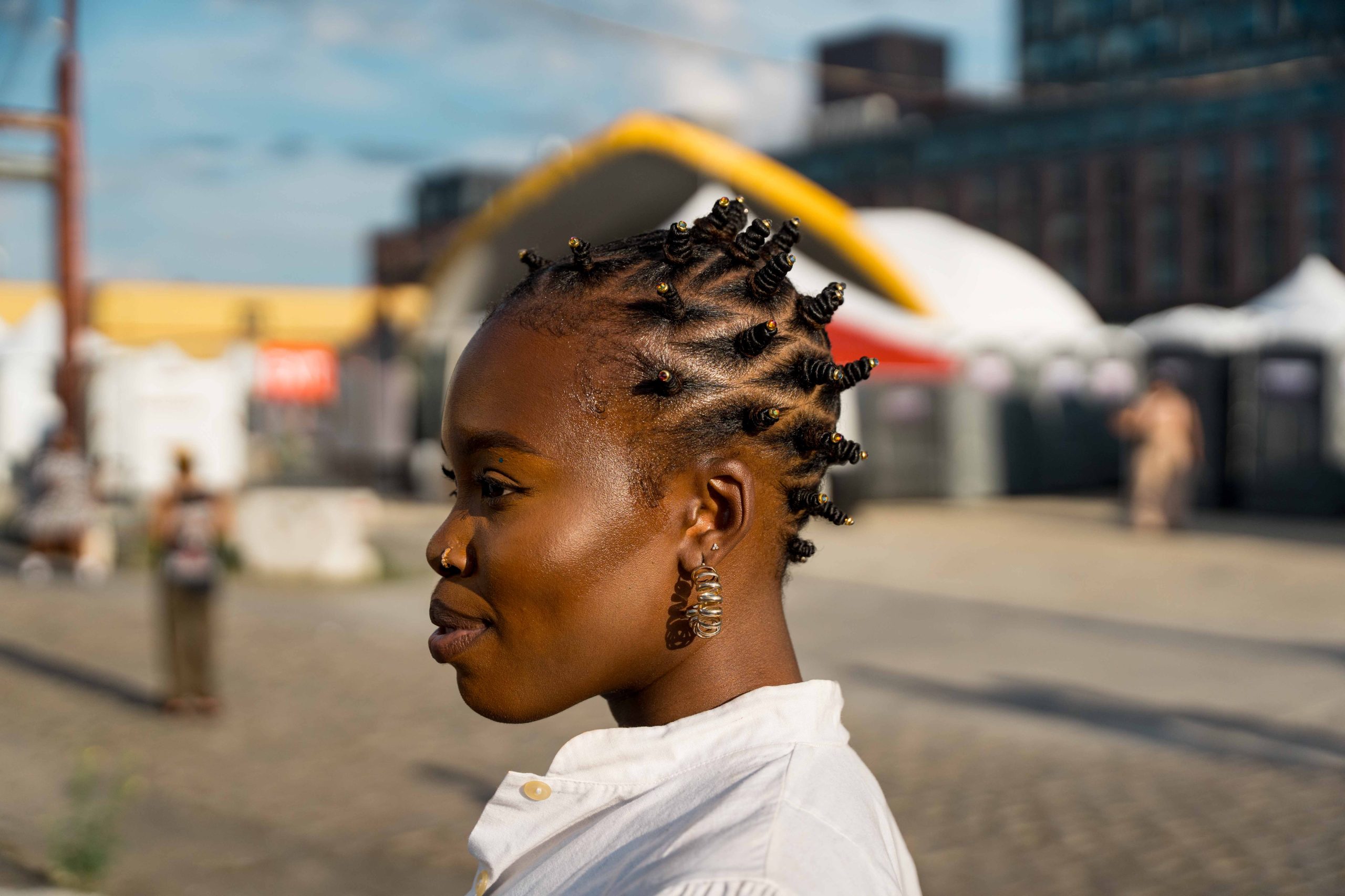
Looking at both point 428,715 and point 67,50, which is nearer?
point 428,715

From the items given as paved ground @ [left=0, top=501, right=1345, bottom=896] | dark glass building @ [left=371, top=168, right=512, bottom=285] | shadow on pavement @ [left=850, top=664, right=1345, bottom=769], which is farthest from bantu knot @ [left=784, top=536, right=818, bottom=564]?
dark glass building @ [left=371, top=168, right=512, bottom=285]

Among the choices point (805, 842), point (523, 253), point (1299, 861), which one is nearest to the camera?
point (805, 842)

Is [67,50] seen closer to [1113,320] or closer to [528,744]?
[528,744]

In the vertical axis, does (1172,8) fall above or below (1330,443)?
above

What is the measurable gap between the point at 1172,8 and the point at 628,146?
54443 mm

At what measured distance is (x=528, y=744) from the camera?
6996 millimetres

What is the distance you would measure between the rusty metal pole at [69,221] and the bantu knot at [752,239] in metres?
15.4

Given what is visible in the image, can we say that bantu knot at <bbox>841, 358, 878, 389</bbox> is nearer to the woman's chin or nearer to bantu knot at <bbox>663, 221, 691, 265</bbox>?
bantu knot at <bbox>663, 221, 691, 265</bbox>

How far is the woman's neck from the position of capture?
132cm

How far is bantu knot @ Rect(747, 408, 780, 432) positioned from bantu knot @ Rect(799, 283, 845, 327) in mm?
129

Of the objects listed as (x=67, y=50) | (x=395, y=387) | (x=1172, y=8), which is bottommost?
(x=395, y=387)

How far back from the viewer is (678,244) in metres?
1.34

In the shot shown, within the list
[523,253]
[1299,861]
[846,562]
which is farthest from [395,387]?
[523,253]

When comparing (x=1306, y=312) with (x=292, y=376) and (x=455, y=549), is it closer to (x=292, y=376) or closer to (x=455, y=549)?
(x=292, y=376)
